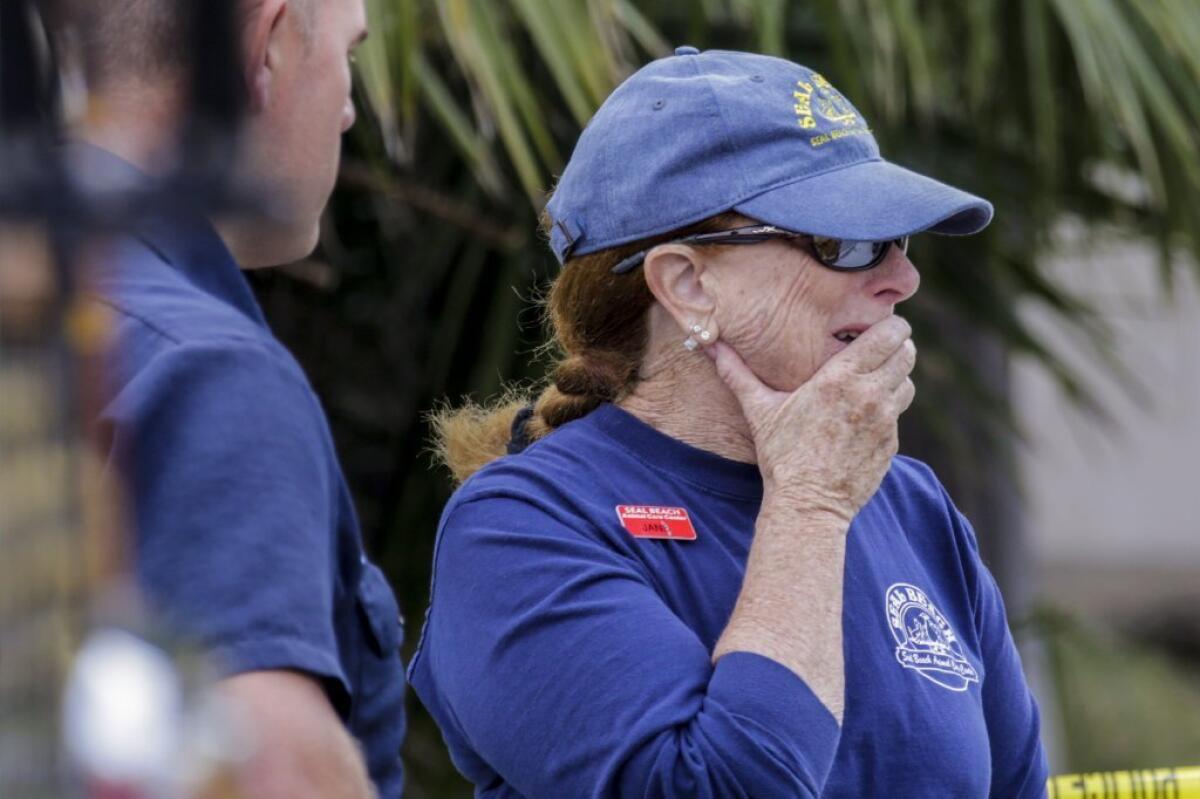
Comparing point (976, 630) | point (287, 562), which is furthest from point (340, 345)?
point (287, 562)

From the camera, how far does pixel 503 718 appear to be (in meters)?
1.59

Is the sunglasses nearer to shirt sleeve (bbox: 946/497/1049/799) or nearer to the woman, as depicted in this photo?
the woman

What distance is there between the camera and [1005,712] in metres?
1.88

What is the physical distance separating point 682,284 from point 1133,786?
3.24 ft

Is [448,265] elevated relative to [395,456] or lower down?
elevated

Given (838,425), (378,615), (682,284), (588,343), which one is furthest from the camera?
(588,343)

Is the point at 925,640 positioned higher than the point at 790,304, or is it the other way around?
the point at 790,304

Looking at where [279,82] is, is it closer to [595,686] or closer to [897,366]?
[595,686]

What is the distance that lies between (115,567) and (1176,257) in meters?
4.40

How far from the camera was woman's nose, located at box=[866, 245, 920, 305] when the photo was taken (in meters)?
1.79

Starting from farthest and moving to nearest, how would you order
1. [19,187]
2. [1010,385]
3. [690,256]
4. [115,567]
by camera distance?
[1010,385] < [690,256] < [115,567] < [19,187]

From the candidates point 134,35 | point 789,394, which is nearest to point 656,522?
point 789,394

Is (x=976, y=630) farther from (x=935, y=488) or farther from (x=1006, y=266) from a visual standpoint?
(x=1006, y=266)

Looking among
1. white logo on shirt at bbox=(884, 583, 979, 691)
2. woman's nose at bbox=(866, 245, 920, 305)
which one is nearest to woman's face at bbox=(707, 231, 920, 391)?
woman's nose at bbox=(866, 245, 920, 305)
